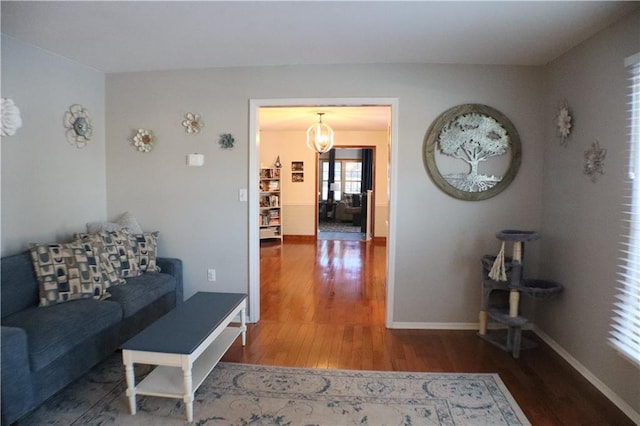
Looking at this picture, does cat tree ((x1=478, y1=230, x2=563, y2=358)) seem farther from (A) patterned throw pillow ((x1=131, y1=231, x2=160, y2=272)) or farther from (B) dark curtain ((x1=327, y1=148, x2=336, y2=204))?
(B) dark curtain ((x1=327, y1=148, x2=336, y2=204))

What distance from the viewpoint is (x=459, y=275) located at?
340cm

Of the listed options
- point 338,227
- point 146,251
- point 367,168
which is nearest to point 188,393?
point 146,251

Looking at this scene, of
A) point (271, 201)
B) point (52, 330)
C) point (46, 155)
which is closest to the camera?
point (52, 330)

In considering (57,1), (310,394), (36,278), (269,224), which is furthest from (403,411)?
(269,224)

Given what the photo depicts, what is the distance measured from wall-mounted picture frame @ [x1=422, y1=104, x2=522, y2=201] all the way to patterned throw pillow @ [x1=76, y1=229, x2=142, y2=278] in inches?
104

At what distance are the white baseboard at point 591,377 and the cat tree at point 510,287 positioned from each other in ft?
0.95

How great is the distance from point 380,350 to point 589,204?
1.83 metres

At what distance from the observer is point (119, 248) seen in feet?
10.2

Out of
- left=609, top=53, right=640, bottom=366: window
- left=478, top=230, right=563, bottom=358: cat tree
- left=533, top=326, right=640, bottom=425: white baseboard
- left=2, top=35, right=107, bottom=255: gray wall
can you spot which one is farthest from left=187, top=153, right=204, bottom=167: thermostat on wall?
left=533, top=326, right=640, bottom=425: white baseboard

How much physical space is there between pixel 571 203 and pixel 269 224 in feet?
19.7

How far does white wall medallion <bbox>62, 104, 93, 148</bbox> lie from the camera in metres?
3.20

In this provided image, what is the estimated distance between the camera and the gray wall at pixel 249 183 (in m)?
3.28

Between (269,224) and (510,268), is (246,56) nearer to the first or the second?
(510,268)

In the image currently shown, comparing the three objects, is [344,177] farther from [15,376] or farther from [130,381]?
[15,376]
